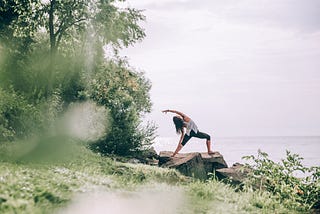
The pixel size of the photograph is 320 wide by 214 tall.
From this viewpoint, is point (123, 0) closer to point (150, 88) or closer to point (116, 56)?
point (116, 56)

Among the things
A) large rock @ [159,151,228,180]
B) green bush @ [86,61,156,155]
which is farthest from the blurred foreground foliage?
large rock @ [159,151,228,180]

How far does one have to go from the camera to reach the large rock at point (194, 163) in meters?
17.9

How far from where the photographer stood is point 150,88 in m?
40.4

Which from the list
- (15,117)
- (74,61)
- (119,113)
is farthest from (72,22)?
(15,117)

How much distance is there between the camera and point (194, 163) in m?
18.2

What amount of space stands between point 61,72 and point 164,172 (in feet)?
53.5

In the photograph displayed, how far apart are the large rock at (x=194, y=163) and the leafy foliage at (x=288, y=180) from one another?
170 inches

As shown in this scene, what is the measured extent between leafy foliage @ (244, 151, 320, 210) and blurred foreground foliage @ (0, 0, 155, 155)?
1236cm

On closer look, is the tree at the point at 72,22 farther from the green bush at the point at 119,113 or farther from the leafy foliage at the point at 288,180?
the leafy foliage at the point at 288,180

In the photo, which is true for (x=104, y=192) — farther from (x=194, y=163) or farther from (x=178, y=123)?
(x=178, y=123)

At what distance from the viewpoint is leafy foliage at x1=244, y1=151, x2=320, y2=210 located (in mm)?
11297

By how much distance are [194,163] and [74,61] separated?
1518 centimetres

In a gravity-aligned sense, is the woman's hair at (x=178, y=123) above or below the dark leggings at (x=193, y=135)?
above

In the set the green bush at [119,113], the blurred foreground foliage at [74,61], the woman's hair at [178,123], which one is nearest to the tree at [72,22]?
the blurred foreground foliage at [74,61]
